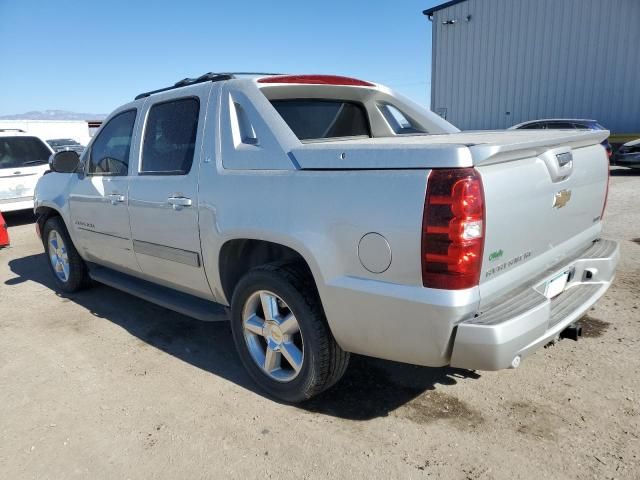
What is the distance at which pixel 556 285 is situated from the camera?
108 inches

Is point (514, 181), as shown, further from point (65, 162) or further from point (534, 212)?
point (65, 162)

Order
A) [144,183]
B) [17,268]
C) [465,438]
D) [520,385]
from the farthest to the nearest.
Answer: [17,268] → [144,183] → [520,385] → [465,438]

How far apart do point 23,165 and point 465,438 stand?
9500mm

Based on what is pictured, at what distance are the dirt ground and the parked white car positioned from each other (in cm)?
587

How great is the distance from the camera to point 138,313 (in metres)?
4.64

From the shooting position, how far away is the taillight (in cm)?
209

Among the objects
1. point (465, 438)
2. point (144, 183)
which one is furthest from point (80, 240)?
point (465, 438)

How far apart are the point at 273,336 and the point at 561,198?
181cm

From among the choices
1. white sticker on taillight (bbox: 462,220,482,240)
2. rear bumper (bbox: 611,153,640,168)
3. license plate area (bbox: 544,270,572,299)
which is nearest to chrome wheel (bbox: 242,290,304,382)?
white sticker on taillight (bbox: 462,220,482,240)

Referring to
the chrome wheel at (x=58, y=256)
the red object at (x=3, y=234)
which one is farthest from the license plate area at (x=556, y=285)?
the red object at (x=3, y=234)

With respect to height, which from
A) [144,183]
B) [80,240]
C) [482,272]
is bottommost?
[80,240]

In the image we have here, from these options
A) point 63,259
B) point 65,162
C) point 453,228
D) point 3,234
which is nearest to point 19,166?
point 3,234

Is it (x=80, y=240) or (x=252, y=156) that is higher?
(x=252, y=156)

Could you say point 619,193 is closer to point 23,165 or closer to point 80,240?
point 80,240
